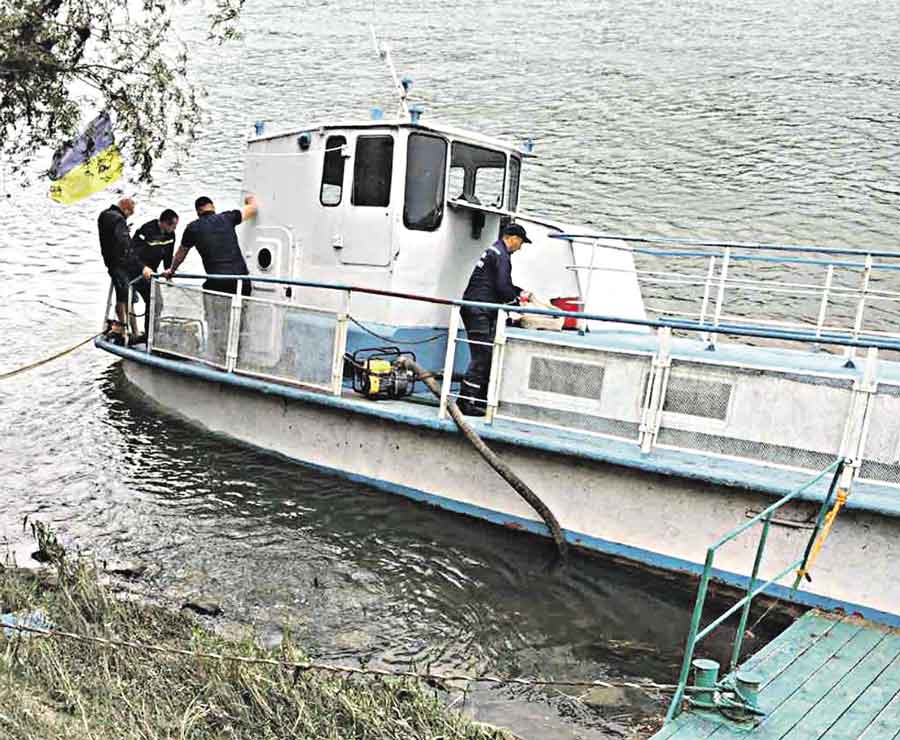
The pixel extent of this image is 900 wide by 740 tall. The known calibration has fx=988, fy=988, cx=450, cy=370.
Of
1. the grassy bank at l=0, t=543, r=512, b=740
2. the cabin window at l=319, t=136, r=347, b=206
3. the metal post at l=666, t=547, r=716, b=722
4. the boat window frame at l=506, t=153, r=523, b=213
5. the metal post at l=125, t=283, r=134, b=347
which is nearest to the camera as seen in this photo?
the grassy bank at l=0, t=543, r=512, b=740

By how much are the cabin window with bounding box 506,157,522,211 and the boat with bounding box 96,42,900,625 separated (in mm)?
66

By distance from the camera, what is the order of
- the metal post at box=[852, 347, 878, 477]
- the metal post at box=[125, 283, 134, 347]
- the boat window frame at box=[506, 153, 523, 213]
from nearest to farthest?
the metal post at box=[852, 347, 878, 477] < the boat window frame at box=[506, 153, 523, 213] < the metal post at box=[125, 283, 134, 347]

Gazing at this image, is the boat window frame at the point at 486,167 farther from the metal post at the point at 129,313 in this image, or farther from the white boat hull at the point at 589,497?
the metal post at the point at 129,313

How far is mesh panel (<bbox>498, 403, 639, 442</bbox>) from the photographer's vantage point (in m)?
7.27

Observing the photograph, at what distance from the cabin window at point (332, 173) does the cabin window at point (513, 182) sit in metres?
1.80

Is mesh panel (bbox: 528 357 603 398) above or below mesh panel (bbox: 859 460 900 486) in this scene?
above

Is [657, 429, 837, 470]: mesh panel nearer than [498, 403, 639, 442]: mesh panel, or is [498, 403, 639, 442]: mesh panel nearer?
[657, 429, 837, 470]: mesh panel

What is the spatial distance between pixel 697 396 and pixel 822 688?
2.35 meters

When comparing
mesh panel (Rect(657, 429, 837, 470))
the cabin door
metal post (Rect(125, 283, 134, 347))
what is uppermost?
the cabin door

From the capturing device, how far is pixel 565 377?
24.7ft

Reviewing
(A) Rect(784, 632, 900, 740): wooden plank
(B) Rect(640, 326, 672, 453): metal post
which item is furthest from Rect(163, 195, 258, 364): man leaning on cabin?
(A) Rect(784, 632, 900, 740): wooden plank

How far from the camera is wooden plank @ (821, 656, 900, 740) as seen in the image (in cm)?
471

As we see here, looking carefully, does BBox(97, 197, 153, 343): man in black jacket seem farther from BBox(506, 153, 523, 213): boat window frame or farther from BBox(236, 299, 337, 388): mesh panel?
BBox(506, 153, 523, 213): boat window frame

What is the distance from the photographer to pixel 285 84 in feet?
93.5
